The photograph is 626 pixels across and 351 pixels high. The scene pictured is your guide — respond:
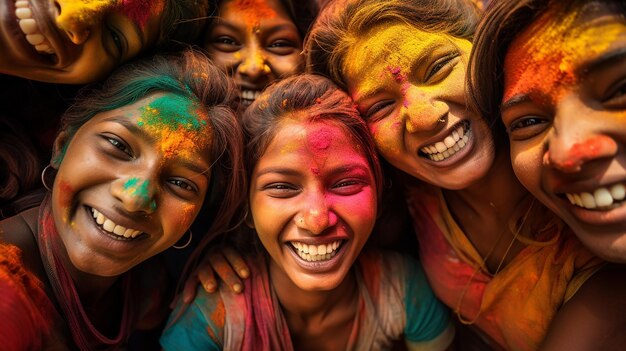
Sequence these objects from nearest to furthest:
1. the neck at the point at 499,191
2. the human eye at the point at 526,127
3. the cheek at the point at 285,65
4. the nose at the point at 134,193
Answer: the human eye at the point at 526,127, the nose at the point at 134,193, the neck at the point at 499,191, the cheek at the point at 285,65

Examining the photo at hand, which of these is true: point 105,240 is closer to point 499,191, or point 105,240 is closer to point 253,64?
point 253,64

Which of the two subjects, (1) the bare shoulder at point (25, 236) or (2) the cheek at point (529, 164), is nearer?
(2) the cheek at point (529, 164)

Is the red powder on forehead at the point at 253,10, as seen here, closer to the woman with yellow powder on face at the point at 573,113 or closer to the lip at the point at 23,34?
the lip at the point at 23,34

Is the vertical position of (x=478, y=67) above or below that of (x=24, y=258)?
above

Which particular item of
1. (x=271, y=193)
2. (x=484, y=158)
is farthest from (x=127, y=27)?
(x=484, y=158)

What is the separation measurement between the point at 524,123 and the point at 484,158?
0.21 metres

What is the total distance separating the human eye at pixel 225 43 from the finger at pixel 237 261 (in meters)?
0.68

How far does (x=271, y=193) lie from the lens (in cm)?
140

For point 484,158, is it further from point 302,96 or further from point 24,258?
point 24,258

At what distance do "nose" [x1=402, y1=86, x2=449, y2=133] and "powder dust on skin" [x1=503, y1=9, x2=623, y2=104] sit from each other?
0.20 m

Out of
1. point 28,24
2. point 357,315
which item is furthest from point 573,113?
point 28,24

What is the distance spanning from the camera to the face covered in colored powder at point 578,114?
0.99m

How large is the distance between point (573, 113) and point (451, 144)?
14.8 inches

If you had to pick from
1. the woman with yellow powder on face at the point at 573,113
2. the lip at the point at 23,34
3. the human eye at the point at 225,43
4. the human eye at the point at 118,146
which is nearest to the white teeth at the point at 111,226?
the human eye at the point at 118,146
